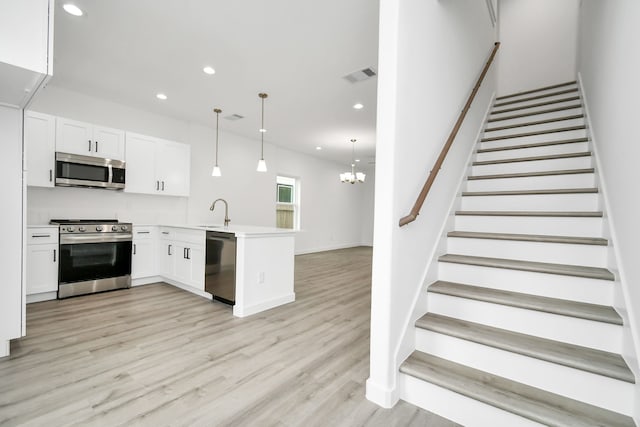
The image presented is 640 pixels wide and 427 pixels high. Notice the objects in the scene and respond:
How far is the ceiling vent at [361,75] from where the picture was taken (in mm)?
3558

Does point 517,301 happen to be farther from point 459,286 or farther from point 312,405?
point 312,405

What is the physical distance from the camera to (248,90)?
4148mm

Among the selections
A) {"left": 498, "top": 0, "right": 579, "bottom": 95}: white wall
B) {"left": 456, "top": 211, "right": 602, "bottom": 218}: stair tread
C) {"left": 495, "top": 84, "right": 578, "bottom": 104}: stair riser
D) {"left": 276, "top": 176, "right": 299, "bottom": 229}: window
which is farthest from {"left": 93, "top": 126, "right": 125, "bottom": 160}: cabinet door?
{"left": 498, "top": 0, "right": 579, "bottom": 95}: white wall

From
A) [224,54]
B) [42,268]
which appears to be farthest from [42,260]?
[224,54]

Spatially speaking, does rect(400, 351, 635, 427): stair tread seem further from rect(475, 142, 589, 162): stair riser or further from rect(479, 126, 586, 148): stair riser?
rect(479, 126, 586, 148): stair riser

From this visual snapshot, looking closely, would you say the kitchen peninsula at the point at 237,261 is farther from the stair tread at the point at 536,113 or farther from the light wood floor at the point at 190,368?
the stair tread at the point at 536,113

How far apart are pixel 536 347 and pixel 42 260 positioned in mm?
5109

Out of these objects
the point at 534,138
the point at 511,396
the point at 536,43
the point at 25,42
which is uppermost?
the point at 536,43

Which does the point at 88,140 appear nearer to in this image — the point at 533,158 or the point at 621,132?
the point at 533,158

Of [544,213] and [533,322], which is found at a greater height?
[544,213]

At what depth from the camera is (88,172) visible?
13.4 feet

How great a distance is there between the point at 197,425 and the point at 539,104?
4872 millimetres

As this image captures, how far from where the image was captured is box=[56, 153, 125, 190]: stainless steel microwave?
152 inches

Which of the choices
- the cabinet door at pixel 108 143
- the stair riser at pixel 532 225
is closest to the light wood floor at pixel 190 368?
the stair riser at pixel 532 225
